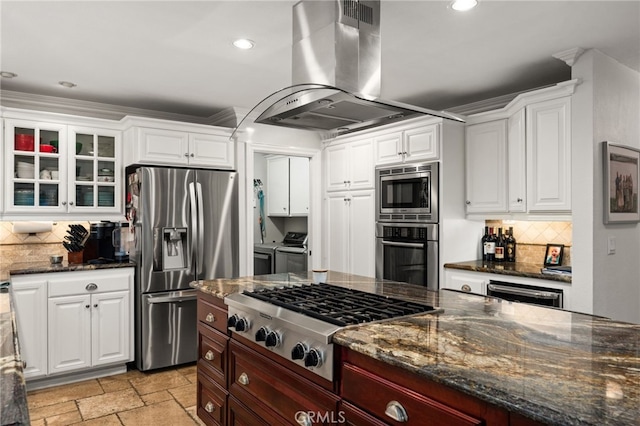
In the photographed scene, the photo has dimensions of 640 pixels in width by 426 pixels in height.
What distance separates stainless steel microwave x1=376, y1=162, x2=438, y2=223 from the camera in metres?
3.90

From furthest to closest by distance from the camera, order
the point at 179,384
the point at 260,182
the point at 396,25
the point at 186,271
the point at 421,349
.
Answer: the point at 260,182 < the point at 186,271 < the point at 179,384 < the point at 396,25 < the point at 421,349

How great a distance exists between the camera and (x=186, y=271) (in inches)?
160

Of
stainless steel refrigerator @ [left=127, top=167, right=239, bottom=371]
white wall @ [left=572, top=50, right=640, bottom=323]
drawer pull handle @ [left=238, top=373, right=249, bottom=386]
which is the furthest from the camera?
stainless steel refrigerator @ [left=127, top=167, right=239, bottom=371]

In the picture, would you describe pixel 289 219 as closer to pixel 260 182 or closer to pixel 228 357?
pixel 260 182

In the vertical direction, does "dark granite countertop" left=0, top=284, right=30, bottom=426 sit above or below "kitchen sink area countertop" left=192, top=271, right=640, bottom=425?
above

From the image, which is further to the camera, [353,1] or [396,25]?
[396,25]

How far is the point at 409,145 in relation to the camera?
4.11 meters

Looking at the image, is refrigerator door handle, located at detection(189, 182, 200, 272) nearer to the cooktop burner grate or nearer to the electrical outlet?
the cooktop burner grate

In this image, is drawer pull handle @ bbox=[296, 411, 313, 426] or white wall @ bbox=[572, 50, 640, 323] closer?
drawer pull handle @ bbox=[296, 411, 313, 426]

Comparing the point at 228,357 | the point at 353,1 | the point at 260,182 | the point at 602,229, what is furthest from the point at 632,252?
the point at 260,182

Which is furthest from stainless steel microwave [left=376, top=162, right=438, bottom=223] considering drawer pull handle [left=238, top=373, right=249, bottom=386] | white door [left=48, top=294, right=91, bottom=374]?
white door [left=48, top=294, right=91, bottom=374]

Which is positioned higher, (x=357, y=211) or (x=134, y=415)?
(x=357, y=211)

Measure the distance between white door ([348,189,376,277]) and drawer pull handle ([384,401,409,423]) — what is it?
10.1 feet

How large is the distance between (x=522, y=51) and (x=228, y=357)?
271 cm
